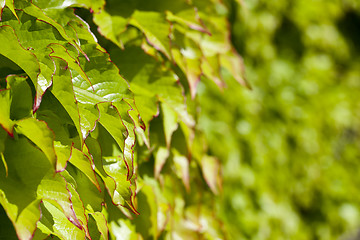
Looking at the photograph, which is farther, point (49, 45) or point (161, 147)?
point (161, 147)

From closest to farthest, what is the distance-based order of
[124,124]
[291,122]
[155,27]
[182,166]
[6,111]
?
[6,111]
[124,124]
[155,27]
[182,166]
[291,122]

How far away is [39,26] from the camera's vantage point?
740 millimetres

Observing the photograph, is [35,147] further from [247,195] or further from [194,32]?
[247,195]

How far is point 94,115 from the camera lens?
723 mm

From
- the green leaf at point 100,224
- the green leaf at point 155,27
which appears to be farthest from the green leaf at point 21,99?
the green leaf at point 155,27

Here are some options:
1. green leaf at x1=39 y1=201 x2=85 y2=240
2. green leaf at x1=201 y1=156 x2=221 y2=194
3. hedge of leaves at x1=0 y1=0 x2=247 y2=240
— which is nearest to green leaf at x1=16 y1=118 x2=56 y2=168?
hedge of leaves at x1=0 y1=0 x2=247 y2=240

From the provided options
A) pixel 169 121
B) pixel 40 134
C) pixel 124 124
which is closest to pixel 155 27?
pixel 169 121

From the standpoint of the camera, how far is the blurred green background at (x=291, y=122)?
228 cm

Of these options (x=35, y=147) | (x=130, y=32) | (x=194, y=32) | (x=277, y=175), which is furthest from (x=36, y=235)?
(x=277, y=175)

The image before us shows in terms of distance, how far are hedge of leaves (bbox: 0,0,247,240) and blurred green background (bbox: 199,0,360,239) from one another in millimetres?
1007

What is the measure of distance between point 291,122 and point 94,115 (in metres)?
2.11

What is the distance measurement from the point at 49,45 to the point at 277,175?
6.66ft

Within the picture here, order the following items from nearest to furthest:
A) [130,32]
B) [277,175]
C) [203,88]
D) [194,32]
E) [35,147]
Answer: [35,147] < [130,32] < [194,32] < [203,88] < [277,175]

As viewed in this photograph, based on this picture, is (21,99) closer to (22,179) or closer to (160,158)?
(22,179)
